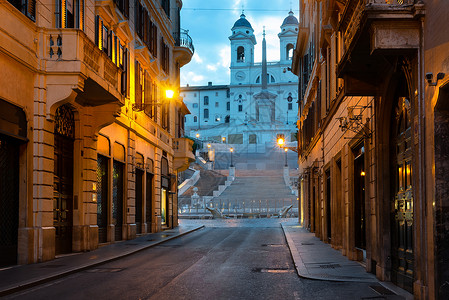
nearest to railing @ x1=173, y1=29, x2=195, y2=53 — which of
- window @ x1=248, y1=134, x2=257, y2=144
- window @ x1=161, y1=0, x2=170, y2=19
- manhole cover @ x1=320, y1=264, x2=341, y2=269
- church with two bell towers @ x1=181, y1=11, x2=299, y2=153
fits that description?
window @ x1=161, y1=0, x2=170, y2=19

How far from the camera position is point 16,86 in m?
15.4

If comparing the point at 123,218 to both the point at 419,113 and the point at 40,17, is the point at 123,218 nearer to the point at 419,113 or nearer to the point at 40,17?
the point at 40,17

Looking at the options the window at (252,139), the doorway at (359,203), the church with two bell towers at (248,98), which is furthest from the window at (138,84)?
the window at (252,139)

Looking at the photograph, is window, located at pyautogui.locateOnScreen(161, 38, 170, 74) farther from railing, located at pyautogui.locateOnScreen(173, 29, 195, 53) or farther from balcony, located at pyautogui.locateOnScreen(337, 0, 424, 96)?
balcony, located at pyautogui.locateOnScreen(337, 0, 424, 96)

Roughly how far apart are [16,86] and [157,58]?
17.8 meters

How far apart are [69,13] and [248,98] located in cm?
11899

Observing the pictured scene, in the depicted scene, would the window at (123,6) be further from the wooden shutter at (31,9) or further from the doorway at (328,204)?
the doorway at (328,204)

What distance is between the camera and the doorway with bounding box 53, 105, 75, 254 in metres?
18.6

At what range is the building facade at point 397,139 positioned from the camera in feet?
26.8

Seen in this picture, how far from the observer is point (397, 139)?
11406 mm

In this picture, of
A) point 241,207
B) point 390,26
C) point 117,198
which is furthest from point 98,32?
point 241,207

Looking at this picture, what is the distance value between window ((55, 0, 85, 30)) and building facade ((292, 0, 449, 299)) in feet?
26.5

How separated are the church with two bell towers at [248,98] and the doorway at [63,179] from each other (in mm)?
100505

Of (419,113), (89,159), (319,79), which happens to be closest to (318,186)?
(319,79)
